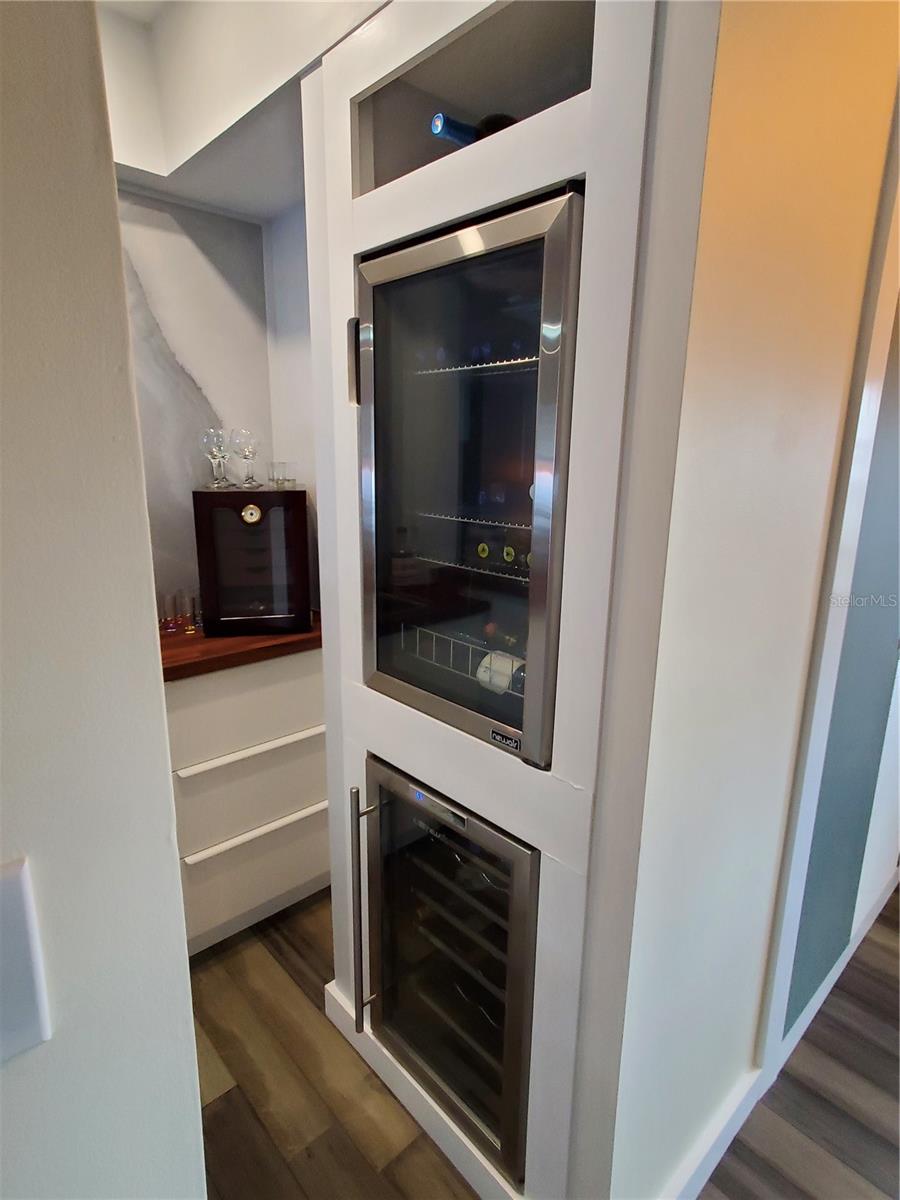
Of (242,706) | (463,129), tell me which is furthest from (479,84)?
(242,706)

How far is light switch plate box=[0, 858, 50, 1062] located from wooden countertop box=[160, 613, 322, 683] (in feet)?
4.09

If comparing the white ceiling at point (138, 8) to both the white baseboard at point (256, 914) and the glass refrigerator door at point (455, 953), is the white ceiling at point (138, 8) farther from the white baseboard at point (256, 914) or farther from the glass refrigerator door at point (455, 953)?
the white baseboard at point (256, 914)

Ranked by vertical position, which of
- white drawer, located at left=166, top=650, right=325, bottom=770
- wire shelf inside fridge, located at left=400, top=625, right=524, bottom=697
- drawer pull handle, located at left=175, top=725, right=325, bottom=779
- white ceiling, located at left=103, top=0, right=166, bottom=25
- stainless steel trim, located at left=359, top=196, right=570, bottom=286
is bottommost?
drawer pull handle, located at left=175, top=725, right=325, bottom=779

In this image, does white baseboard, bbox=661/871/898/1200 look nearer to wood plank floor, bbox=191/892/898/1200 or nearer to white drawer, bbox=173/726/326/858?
wood plank floor, bbox=191/892/898/1200

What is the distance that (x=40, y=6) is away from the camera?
0.35m

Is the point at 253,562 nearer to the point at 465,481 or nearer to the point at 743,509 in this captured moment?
the point at 465,481

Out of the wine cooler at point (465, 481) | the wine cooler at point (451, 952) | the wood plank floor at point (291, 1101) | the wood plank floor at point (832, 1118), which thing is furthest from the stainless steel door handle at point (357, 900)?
the wood plank floor at point (832, 1118)

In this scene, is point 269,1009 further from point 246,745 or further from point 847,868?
point 847,868

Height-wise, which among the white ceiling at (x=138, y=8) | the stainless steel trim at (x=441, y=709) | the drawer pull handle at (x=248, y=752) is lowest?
the drawer pull handle at (x=248, y=752)

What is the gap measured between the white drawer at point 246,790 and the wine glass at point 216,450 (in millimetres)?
910

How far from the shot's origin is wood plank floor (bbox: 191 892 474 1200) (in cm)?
134

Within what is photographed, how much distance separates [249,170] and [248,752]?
163 centimetres

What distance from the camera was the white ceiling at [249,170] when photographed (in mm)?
1399

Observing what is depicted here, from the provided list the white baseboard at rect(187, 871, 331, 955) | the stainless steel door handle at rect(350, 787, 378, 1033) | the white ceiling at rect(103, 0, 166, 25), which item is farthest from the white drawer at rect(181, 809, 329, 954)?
the white ceiling at rect(103, 0, 166, 25)
